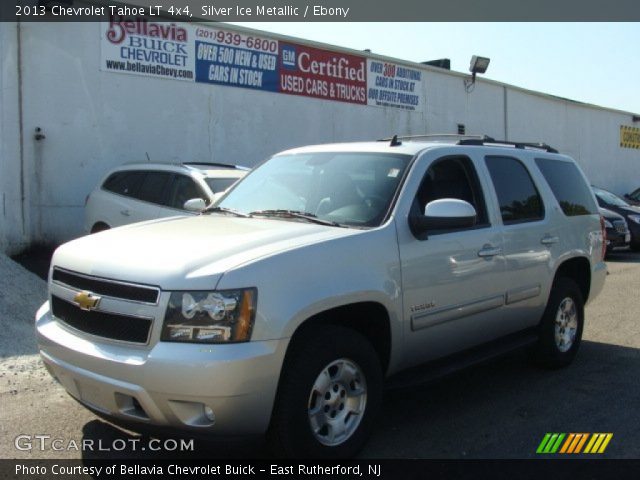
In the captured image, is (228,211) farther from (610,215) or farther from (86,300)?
(610,215)

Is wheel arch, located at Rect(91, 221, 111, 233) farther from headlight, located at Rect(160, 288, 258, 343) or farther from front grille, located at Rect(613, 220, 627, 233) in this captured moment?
front grille, located at Rect(613, 220, 627, 233)

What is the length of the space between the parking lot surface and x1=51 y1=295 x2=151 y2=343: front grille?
64 cm

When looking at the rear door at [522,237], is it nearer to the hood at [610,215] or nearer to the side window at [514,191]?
the side window at [514,191]

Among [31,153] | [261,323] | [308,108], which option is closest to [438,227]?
[261,323]

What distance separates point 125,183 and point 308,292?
695 centimetres

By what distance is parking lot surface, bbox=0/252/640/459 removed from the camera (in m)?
4.18

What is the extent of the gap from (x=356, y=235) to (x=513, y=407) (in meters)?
2.02

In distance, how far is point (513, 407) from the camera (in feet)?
16.4

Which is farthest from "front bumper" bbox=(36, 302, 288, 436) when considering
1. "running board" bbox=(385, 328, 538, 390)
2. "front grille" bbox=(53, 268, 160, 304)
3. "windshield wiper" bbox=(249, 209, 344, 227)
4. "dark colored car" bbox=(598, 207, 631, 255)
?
"dark colored car" bbox=(598, 207, 631, 255)

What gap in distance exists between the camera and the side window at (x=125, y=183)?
31.7 ft

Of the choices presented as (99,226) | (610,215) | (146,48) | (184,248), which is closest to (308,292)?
(184,248)

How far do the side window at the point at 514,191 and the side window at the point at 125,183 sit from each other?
5.75m

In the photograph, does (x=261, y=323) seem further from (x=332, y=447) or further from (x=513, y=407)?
(x=513, y=407)

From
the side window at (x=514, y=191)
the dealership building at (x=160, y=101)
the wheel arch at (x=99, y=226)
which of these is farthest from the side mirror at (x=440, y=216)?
the dealership building at (x=160, y=101)
